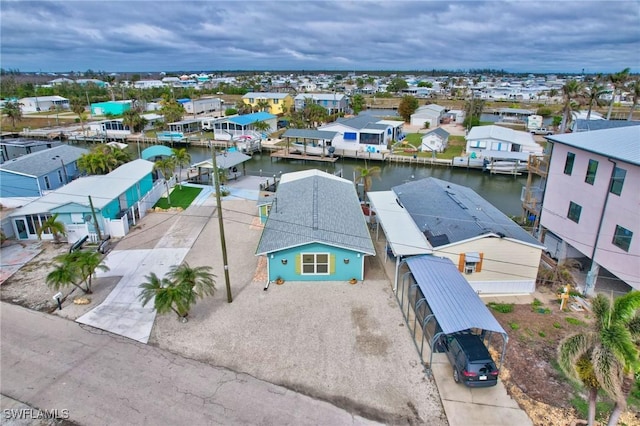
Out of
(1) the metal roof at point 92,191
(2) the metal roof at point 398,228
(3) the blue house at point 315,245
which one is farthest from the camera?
(1) the metal roof at point 92,191

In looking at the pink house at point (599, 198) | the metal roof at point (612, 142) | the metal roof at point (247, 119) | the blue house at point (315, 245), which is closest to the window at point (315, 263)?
the blue house at point (315, 245)

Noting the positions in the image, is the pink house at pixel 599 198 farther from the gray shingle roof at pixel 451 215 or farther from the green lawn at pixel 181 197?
the green lawn at pixel 181 197

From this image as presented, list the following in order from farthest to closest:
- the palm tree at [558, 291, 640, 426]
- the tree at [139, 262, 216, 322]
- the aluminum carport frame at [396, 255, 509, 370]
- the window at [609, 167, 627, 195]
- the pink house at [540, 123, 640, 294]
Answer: the window at [609, 167, 627, 195]
the pink house at [540, 123, 640, 294]
the tree at [139, 262, 216, 322]
the aluminum carport frame at [396, 255, 509, 370]
the palm tree at [558, 291, 640, 426]

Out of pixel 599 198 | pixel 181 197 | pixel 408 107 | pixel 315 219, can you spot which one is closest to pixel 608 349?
pixel 599 198

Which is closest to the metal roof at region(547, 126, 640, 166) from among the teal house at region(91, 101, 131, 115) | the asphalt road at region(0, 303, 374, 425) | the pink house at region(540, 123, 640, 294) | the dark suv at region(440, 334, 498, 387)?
the pink house at region(540, 123, 640, 294)

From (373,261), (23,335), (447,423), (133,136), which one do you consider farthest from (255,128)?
(447,423)

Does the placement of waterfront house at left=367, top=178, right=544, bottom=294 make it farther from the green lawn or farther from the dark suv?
the green lawn

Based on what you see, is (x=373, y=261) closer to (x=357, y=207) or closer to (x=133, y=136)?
(x=357, y=207)
